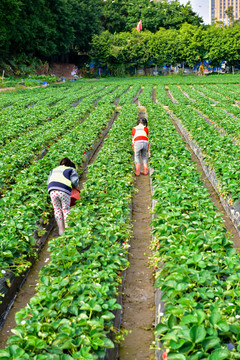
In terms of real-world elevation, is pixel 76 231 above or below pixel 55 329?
above

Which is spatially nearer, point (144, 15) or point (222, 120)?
point (222, 120)

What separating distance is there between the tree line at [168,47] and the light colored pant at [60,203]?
5515cm

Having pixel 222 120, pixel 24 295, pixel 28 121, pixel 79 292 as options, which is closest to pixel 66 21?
pixel 28 121

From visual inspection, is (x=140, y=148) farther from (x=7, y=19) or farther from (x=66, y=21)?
(x=66, y=21)

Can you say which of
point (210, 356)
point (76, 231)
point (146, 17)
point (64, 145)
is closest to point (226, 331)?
point (210, 356)

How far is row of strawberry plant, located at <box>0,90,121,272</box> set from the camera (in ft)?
15.8

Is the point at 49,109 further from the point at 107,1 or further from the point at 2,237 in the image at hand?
the point at 107,1

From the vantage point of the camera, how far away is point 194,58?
57969 mm

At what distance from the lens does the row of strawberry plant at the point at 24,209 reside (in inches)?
189

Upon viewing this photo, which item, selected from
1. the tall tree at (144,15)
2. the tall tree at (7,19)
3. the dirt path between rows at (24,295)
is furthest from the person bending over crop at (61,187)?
the tall tree at (144,15)

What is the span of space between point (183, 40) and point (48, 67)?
24450 mm

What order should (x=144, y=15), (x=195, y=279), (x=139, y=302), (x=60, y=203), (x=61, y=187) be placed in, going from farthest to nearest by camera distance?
(x=144, y=15), (x=60, y=203), (x=61, y=187), (x=139, y=302), (x=195, y=279)

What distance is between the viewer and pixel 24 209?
19.0ft

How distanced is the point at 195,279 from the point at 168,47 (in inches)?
2389
